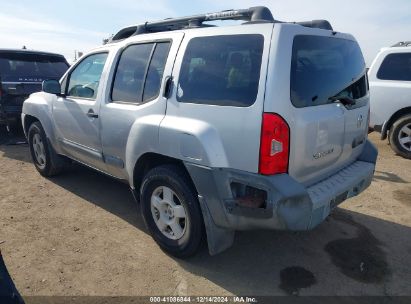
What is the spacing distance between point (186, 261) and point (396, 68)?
18.5ft

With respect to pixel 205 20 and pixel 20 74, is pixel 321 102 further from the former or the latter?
pixel 20 74

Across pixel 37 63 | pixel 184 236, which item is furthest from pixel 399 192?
pixel 37 63

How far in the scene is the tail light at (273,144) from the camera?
7.99 ft

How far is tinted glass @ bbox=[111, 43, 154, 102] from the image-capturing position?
3439mm

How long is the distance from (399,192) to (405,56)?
2.98 meters

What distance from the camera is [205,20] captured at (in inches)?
137

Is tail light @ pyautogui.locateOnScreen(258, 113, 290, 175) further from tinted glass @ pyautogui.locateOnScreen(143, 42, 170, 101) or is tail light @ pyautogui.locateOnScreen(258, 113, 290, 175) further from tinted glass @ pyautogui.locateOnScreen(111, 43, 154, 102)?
tinted glass @ pyautogui.locateOnScreen(111, 43, 154, 102)

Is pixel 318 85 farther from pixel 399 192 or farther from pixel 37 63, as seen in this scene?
pixel 37 63

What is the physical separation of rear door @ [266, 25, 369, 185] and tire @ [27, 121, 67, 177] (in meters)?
3.66

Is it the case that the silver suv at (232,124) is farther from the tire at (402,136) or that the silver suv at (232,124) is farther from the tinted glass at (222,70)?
the tire at (402,136)

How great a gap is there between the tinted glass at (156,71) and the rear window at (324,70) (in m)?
1.20

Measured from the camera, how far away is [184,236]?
3.11 m

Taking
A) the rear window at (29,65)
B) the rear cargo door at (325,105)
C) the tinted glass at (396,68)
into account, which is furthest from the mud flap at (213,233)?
the rear window at (29,65)

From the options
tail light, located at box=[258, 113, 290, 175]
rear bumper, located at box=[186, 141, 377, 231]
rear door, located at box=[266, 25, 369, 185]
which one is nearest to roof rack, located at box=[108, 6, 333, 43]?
rear door, located at box=[266, 25, 369, 185]
